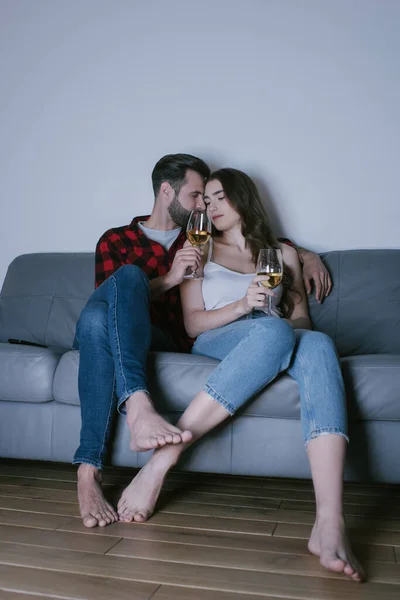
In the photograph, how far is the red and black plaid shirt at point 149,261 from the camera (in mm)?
2324

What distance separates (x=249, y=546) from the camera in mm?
1431

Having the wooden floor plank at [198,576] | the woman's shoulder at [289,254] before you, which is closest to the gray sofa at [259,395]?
the woman's shoulder at [289,254]

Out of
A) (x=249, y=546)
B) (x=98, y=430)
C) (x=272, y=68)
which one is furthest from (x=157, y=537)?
(x=272, y=68)

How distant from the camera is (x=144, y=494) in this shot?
162 cm

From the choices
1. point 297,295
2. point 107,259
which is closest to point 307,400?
point 297,295

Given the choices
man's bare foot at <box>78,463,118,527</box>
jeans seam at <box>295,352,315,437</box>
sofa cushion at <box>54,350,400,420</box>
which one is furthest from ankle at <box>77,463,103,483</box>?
jeans seam at <box>295,352,315,437</box>

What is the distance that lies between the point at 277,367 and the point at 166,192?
1.17m

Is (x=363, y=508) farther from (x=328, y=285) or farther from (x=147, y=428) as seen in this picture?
(x=328, y=285)

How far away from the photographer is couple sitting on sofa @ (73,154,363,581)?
1.47m

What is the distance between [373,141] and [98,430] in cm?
174

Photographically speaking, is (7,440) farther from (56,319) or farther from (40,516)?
(56,319)

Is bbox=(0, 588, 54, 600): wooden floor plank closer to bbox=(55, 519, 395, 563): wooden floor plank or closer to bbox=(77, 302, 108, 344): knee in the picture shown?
bbox=(55, 519, 395, 563): wooden floor plank

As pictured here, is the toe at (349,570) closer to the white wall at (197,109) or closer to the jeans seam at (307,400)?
the jeans seam at (307,400)

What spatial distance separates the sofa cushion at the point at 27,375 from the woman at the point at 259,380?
48cm
